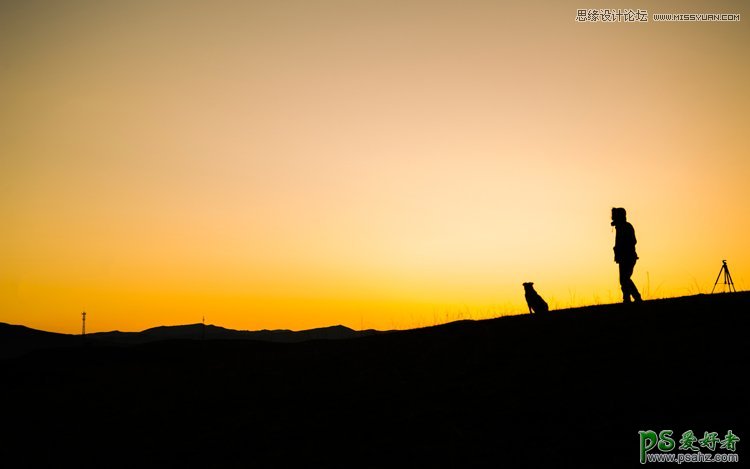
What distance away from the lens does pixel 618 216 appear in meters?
15.8

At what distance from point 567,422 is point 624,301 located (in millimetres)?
7877

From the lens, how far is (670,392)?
31.3 feet

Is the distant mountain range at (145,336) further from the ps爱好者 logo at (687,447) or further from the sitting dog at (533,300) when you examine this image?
the ps爱好者 logo at (687,447)

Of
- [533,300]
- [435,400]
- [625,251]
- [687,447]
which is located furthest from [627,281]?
[687,447]

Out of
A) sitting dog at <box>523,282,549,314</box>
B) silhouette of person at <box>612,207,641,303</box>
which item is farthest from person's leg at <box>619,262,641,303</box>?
sitting dog at <box>523,282,549,314</box>

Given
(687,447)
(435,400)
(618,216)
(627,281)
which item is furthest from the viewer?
(618,216)

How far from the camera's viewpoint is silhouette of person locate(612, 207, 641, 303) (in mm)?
15484

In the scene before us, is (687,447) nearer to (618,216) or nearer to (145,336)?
(618,216)

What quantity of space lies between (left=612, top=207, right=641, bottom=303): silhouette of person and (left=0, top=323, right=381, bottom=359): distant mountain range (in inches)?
2447

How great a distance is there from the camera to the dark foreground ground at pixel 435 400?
8.97 meters

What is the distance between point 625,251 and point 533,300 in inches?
179

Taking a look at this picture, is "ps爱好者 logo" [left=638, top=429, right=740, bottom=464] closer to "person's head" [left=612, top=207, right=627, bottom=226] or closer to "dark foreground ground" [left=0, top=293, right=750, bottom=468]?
"dark foreground ground" [left=0, top=293, right=750, bottom=468]

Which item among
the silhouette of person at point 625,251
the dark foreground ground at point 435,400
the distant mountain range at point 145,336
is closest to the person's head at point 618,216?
the silhouette of person at point 625,251

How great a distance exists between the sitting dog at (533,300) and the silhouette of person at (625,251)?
351 centimetres
